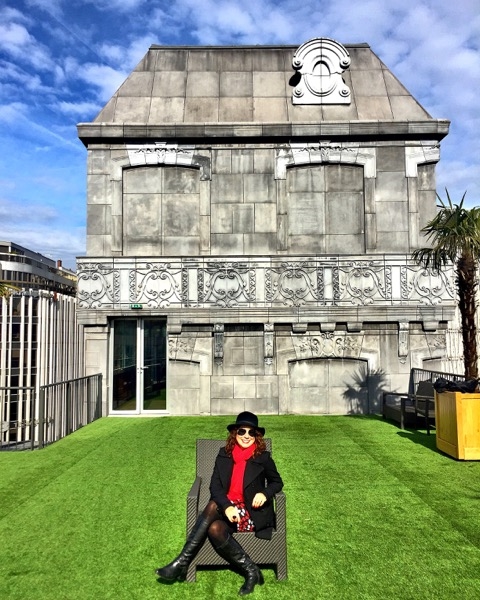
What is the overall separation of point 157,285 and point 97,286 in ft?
5.55

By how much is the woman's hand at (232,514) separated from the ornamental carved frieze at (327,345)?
30.2 feet

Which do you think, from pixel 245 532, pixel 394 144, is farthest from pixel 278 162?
pixel 245 532

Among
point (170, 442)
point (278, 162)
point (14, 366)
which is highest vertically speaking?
point (278, 162)

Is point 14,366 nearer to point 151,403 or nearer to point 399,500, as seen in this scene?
point 151,403

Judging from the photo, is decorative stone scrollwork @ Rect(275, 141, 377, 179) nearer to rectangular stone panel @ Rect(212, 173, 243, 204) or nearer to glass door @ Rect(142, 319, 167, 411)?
rectangular stone panel @ Rect(212, 173, 243, 204)

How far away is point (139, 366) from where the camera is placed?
13.4m

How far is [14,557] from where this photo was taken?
15.7ft

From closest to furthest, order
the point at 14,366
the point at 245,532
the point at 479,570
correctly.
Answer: the point at 245,532, the point at 479,570, the point at 14,366

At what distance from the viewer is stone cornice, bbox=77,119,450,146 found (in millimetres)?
13305

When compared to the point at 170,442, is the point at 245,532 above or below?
above

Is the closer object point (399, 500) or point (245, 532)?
point (245, 532)

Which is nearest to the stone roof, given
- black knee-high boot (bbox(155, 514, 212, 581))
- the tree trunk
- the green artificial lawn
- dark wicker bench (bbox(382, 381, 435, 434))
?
the tree trunk

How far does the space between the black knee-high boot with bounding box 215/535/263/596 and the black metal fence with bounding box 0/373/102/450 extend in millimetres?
6260

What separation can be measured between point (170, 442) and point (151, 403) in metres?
3.71
